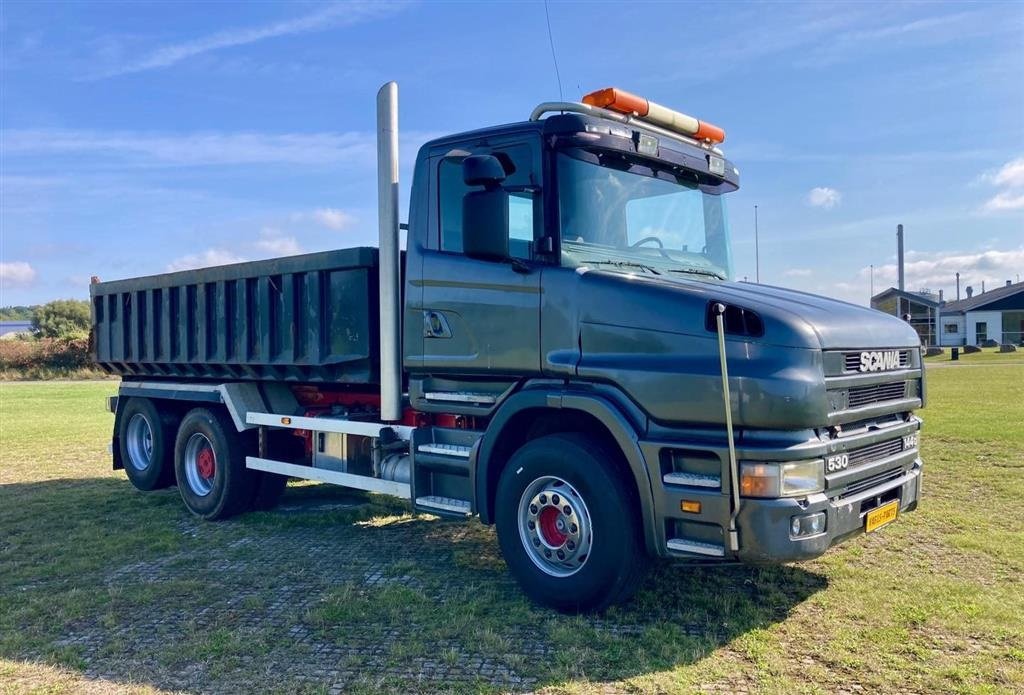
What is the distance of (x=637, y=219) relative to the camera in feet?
17.3

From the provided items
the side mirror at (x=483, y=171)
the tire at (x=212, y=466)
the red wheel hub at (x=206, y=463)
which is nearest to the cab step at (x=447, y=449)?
the side mirror at (x=483, y=171)

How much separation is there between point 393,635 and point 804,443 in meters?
2.53

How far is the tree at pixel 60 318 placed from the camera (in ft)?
169

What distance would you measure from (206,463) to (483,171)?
4895mm

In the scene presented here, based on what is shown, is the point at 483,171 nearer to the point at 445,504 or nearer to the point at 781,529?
the point at 445,504

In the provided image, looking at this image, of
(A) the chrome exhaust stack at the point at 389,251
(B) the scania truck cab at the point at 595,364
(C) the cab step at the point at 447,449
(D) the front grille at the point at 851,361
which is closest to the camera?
(B) the scania truck cab at the point at 595,364

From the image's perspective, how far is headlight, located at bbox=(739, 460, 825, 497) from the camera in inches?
161

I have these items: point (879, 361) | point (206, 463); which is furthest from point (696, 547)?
point (206, 463)

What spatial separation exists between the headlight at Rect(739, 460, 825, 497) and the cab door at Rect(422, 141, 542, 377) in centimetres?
147

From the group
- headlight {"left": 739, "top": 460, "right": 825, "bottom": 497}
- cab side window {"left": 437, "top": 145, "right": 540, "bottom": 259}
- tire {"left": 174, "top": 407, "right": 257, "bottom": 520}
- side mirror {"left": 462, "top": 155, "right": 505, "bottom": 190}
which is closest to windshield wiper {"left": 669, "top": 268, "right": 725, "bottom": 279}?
cab side window {"left": 437, "top": 145, "right": 540, "bottom": 259}

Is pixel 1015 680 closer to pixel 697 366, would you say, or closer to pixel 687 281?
pixel 697 366

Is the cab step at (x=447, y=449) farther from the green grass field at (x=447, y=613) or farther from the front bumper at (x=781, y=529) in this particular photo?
the front bumper at (x=781, y=529)

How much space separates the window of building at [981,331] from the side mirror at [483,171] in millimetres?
65269

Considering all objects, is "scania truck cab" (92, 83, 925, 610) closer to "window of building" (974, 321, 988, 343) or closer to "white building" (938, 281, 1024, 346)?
"white building" (938, 281, 1024, 346)
